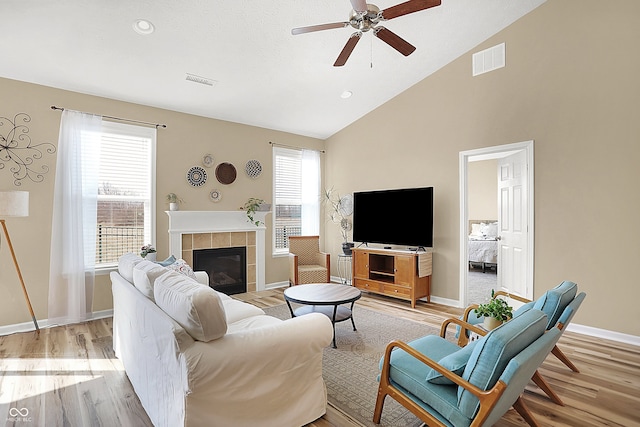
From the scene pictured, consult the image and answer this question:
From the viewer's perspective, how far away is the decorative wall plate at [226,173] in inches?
204

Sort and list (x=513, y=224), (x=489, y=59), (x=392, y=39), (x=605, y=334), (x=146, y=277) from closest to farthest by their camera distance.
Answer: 1. (x=146, y=277)
2. (x=392, y=39)
3. (x=605, y=334)
4. (x=489, y=59)
5. (x=513, y=224)

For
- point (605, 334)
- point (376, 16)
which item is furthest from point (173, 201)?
point (605, 334)

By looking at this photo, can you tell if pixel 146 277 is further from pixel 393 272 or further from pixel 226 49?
pixel 393 272

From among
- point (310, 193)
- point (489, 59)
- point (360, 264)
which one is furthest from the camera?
point (310, 193)

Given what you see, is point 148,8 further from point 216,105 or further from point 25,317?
point 25,317

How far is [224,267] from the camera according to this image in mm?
5262

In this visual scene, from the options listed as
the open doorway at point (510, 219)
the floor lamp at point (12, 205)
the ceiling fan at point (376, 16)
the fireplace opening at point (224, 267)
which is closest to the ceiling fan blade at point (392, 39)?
the ceiling fan at point (376, 16)

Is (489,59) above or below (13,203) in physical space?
above

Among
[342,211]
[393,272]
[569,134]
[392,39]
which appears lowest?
[393,272]

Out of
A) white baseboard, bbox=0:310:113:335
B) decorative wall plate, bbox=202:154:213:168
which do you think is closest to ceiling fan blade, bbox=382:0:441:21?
decorative wall plate, bbox=202:154:213:168

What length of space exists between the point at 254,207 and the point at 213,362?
3945 millimetres

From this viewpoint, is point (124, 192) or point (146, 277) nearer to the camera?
point (146, 277)

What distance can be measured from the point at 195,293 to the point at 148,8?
9.00ft

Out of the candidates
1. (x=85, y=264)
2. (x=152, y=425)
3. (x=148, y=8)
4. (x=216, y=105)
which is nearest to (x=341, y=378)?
(x=152, y=425)
